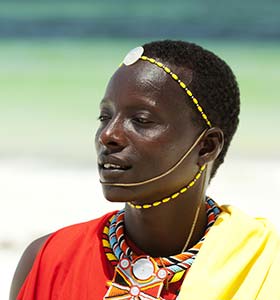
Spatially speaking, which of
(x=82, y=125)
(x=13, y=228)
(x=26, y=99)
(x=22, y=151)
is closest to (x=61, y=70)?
(x=26, y=99)

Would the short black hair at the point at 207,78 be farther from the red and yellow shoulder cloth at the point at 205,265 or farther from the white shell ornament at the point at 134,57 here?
the red and yellow shoulder cloth at the point at 205,265

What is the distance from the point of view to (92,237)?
2875mm

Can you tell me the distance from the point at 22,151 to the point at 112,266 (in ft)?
20.4

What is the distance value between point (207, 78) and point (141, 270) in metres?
0.63

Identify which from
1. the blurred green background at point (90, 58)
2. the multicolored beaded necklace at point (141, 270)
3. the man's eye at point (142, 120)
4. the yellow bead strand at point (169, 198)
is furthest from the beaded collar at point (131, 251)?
the blurred green background at point (90, 58)

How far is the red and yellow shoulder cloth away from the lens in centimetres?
262

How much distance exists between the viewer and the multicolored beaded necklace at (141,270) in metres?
2.68

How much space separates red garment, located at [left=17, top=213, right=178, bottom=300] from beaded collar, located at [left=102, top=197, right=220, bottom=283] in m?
0.02

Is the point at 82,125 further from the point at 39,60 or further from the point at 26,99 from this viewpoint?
the point at 39,60

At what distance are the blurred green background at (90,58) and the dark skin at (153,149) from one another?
213 inches

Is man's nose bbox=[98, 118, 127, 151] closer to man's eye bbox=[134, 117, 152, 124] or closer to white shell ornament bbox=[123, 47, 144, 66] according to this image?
man's eye bbox=[134, 117, 152, 124]

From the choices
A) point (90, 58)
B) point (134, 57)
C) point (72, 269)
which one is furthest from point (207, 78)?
point (90, 58)

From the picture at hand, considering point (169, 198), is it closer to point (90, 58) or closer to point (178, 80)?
point (178, 80)

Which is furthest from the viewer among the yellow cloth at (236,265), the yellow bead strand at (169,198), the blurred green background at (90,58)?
the blurred green background at (90,58)
